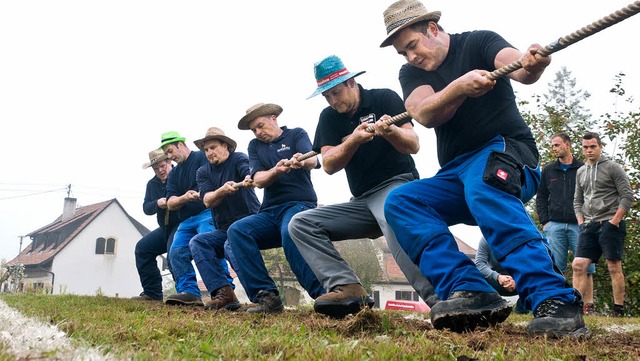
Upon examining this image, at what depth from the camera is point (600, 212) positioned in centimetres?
772

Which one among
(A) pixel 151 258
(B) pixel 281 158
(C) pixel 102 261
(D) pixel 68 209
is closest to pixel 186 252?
(A) pixel 151 258

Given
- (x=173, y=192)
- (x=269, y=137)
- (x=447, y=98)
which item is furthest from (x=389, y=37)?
(x=173, y=192)

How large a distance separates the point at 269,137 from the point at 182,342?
385cm

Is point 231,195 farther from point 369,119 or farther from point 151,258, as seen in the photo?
point 151,258

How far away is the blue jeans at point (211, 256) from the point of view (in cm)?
670

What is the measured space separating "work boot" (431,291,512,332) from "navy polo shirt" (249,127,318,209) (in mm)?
2800

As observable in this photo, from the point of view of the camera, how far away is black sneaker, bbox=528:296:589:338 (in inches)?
117

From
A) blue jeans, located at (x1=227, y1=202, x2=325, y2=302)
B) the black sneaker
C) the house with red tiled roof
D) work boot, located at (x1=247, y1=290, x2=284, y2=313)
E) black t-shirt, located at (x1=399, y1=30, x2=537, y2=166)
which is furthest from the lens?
the house with red tiled roof

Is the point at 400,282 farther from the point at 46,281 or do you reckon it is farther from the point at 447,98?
the point at 447,98

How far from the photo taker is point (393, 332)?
3156 mm

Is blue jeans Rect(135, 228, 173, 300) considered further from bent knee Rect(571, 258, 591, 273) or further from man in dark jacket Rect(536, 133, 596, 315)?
bent knee Rect(571, 258, 591, 273)

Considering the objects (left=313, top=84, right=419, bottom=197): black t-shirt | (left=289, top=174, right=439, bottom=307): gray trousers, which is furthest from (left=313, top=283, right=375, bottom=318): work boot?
(left=313, top=84, right=419, bottom=197): black t-shirt

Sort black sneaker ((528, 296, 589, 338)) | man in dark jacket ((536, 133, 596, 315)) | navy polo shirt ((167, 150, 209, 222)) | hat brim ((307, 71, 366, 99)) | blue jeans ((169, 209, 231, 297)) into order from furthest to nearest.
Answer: man in dark jacket ((536, 133, 596, 315)), navy polo shirt ((167, 150, 209, 222)), blue jeans ((169, 209, 231, 297)), hat brim ((307, 71, 366, 99)), black sneaker ((528, 296, 589, 338))

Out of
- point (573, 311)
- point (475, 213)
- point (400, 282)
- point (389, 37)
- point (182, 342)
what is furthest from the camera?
point (400, 282)
